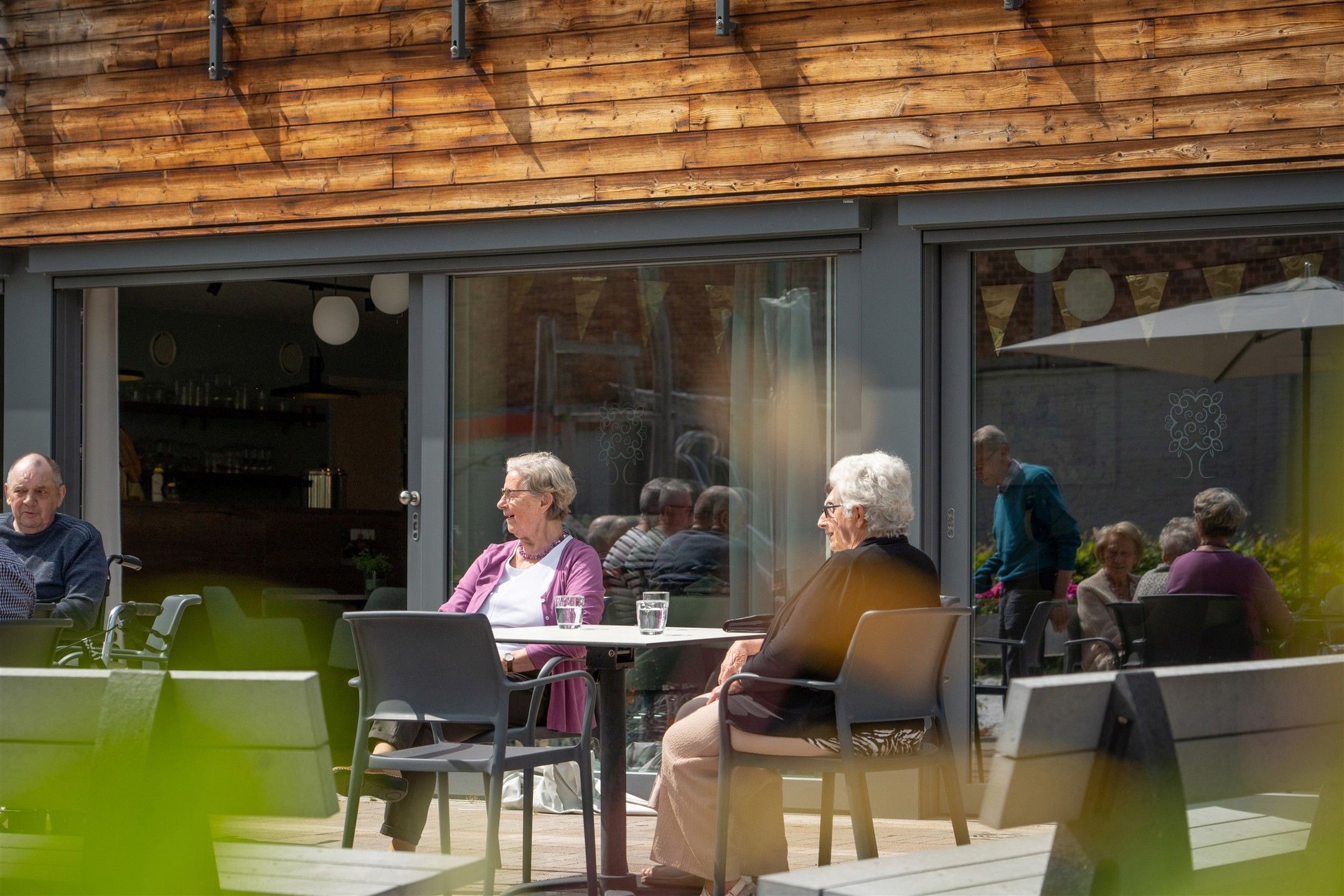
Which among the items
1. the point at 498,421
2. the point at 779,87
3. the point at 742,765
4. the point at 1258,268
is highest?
the point at 779,87

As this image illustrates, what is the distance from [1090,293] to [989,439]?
0.66 m

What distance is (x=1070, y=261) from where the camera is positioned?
20.0 feet

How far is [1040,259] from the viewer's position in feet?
20.1

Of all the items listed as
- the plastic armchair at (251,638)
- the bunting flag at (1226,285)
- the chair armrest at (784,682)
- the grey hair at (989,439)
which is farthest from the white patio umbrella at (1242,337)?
the plastic armchair at (251,638)

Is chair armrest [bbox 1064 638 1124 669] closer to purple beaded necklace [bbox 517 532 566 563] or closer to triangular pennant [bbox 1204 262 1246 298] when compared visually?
triangular pennant [bbox 1204 262 1246 298]

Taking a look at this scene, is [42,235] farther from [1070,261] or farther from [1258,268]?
[1258,268]

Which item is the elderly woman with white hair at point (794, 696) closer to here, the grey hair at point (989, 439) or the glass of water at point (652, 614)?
the glass of water at point (652, 614)

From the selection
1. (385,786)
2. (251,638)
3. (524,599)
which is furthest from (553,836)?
(251,638)

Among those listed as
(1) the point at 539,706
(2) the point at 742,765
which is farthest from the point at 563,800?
(2) the point at 742,765

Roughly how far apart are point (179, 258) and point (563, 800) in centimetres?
296

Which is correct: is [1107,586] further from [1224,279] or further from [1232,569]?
[1224,279]

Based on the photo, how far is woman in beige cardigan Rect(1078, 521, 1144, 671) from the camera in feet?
19.9

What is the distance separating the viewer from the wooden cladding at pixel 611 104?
5801 mm

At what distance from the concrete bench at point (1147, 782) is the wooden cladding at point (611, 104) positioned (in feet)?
11.6
